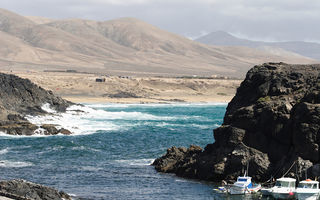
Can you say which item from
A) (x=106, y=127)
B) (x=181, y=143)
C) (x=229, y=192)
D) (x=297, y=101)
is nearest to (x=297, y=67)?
(x=297, y=101)

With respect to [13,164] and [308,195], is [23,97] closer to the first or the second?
[13,164]

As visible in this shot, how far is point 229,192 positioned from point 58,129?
4086 cm

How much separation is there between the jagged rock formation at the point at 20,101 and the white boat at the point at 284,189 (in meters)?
42.1

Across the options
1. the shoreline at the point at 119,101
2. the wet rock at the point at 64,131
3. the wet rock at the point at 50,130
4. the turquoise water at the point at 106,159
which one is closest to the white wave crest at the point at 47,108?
the turquoise water at the point at 106,159

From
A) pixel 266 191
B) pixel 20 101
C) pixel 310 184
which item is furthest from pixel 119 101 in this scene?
pixel 310 184

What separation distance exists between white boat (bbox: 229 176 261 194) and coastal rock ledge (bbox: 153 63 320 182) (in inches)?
96.7

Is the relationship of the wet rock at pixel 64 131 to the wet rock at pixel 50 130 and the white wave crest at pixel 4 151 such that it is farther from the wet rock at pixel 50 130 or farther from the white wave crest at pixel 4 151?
the white wave crest at pixel 4 151

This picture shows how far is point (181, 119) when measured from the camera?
106 m

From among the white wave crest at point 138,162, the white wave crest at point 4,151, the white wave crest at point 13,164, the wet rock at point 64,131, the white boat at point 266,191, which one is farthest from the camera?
the wet rock at point 64,131

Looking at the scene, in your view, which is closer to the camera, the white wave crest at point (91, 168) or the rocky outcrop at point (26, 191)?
the rocky outcrop at point (26, 191)

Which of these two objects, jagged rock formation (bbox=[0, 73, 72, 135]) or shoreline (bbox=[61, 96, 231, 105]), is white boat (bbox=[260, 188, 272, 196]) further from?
shoreline (bbox=[61, 96, 231, 105])

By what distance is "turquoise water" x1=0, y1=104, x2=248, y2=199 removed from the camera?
43.3m

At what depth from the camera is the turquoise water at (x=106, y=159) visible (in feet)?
142

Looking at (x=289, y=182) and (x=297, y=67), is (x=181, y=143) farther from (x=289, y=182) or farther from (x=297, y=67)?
(x=289, y=182)
